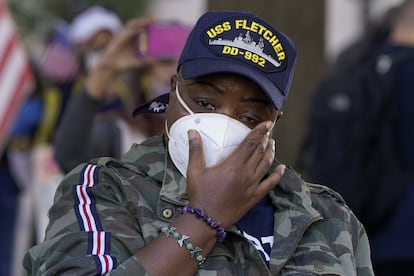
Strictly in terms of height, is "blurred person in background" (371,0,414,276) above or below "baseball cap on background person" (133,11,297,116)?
below

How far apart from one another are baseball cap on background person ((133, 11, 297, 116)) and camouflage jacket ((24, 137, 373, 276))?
257 mm

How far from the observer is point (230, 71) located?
2.64 meters

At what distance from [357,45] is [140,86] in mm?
2897

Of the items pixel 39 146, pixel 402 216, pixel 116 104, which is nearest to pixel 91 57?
pixel 39 146

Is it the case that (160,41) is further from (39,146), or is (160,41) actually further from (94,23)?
(39,146)

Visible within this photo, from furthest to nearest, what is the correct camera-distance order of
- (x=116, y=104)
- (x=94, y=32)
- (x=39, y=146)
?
(x=39, y=146), (x=94, y=32), (x=116, y=104)

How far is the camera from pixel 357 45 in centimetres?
727

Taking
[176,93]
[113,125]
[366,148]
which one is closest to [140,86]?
[113,125]

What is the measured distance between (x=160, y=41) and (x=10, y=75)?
2.09 metres

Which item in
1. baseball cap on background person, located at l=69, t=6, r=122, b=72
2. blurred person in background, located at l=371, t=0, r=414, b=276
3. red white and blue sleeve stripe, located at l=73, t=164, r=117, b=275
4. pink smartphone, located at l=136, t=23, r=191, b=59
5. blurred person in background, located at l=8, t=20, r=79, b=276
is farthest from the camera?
baseball cap on background person, located at l=69, t=6, r=122, b=72

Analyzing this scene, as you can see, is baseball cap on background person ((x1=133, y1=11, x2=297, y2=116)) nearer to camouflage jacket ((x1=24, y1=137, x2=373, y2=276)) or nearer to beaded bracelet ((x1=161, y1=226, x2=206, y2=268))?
camouflage jacket ((x1=24, y1=137, x2=373, y2=276))

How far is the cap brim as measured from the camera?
8.68 feet

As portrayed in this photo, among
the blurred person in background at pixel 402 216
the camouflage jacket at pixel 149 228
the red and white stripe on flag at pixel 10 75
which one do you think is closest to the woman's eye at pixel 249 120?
the camouflage jacket at pixel 149 228

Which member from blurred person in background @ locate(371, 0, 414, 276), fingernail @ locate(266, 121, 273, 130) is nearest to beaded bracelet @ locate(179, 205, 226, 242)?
fingernail @ locate(266, 121, 273, 130)
